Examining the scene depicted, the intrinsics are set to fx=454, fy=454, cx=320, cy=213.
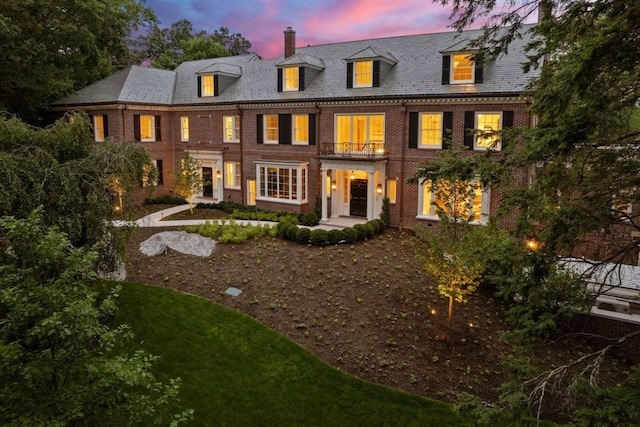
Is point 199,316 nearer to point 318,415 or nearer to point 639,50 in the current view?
point 318,415

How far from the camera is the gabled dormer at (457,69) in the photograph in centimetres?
1817

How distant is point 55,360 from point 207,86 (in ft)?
75.3

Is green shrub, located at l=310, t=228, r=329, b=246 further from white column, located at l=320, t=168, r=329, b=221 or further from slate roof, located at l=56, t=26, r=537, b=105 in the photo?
slate roof, located at l=56, t=26, r=537, b=105

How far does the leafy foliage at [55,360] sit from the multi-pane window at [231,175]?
19.5m

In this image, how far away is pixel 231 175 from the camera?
83.6ft

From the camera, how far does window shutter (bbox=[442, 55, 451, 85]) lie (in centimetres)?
1862

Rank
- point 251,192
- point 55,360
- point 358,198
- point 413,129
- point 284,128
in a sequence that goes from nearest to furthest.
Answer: point 55,360 < point 413,129 < point 358,198 < point 284,128 < point 251,192

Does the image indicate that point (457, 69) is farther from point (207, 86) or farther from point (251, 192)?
point (207, 86)

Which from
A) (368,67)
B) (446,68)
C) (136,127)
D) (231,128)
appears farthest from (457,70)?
(136,127)

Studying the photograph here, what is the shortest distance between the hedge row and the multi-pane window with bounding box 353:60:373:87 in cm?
703

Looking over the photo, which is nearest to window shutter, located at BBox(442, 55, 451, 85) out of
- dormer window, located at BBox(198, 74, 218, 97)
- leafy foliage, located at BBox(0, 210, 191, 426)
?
dormer window, located at BBox(198, 74, 218, 97)

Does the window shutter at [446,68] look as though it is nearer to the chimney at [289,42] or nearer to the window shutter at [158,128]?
the chimney at [289,42]

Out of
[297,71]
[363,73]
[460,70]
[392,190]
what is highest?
[297,71]

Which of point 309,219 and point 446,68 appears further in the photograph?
point 309,219
